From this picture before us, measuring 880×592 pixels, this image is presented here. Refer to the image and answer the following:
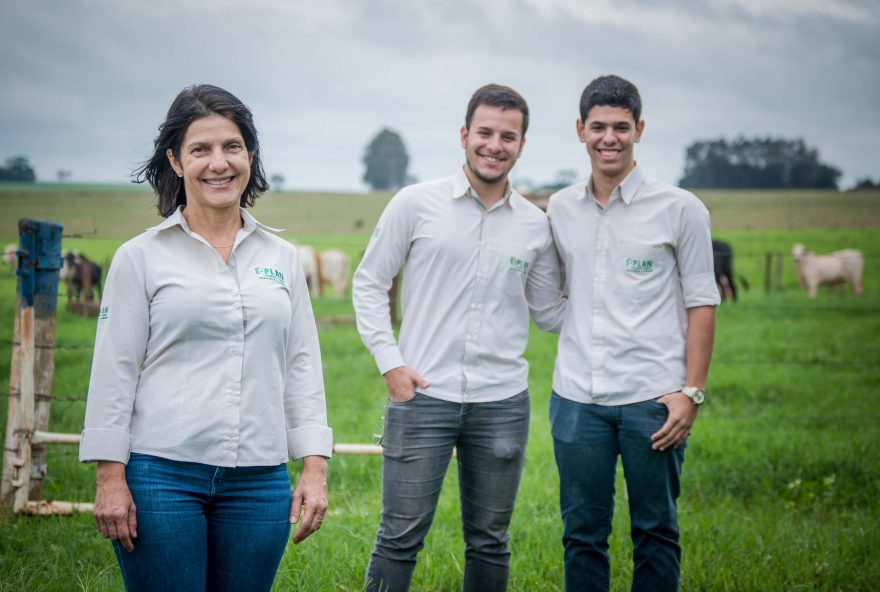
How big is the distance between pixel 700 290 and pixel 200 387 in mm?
1984

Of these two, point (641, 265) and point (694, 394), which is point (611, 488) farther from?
point (641, 265)

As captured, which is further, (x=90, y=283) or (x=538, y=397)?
(x=90, y=283)

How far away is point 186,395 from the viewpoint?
214 cm

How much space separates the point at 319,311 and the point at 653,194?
11318 mm

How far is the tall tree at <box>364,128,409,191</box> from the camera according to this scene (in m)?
53.8

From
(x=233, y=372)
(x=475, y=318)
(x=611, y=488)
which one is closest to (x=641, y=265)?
(x=475, y=318)

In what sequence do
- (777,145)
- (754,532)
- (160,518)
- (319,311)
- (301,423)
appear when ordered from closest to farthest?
1. (160,518)
2. (301,423)
3. (754,532)
4. (319,311)
5. (777,145)

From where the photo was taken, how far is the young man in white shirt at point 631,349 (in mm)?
3172

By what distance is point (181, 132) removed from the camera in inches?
90.1

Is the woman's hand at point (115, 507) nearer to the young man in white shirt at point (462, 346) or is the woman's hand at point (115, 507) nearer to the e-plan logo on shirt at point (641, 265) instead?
the young man in white shirt at point (462, 346)

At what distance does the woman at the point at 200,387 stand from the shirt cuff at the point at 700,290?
161 centimetres

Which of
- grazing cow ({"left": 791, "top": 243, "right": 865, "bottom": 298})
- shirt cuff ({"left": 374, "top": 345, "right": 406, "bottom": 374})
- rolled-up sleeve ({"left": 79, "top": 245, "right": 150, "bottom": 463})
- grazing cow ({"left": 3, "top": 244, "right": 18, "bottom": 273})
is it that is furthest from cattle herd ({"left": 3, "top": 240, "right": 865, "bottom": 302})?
rolled-up sleeve ({"left": 79, "top": 245, "right": 150, "bottom": 463})

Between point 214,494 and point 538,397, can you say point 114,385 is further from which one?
point 538,397

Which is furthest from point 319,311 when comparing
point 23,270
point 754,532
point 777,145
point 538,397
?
point 777,145
